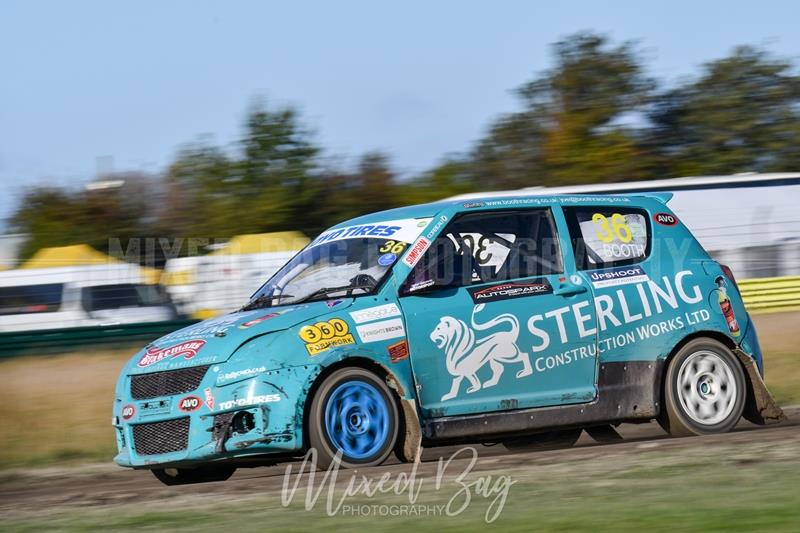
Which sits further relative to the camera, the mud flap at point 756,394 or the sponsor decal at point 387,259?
the mud flap at point 756,394

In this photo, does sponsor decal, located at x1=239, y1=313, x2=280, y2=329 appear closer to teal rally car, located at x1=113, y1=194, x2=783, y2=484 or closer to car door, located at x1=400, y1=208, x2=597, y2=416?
teal rally car, located at x1=113, y1=194, x2=783, y2=484

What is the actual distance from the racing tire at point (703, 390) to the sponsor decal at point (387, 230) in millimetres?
2107

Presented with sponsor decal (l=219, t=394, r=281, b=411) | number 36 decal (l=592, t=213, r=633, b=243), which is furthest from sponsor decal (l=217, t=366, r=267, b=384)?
number 36 decal (l=592, t=213, r=633, b=243)

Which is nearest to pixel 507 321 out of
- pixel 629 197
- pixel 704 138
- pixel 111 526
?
pixel 629 197

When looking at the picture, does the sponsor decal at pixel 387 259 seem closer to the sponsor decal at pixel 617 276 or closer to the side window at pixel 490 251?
the side window at pixel 490 251

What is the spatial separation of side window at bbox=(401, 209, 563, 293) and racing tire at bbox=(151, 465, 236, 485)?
1.89 m

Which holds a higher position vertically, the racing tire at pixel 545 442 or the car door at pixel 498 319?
the car door at pixel 498 319

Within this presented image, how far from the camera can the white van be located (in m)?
16.9

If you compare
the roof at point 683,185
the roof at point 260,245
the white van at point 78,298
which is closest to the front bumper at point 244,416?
the white van at point 78,298

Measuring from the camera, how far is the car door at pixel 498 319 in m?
7.48

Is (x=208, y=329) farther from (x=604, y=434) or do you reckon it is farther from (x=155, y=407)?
(x=604, y=434)

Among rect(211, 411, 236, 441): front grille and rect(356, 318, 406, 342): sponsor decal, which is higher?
rect(356, 318, 406, 342): sponsor decal

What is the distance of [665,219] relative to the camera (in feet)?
28.8

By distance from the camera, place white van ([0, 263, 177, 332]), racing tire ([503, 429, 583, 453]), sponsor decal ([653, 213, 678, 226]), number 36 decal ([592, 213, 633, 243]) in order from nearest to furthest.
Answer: number 36 decal ([592, 213, 633, 243])
sponsor decal ([653, 213, 678, 226])
racing tire ([503, 429, 583, 453])
white van ([0, 263, 177, 332])
